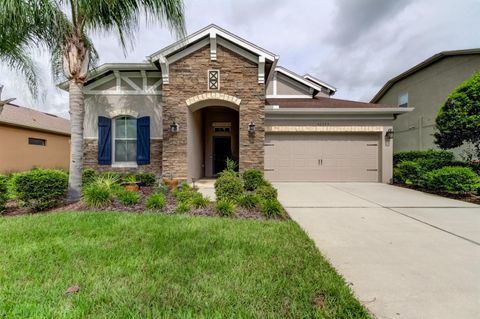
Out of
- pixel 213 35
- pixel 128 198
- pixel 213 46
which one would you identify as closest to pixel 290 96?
pixel 213 46

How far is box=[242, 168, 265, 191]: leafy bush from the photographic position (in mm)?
8086

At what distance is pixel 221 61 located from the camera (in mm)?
8867

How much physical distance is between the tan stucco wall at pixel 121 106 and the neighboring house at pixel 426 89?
15.0 m

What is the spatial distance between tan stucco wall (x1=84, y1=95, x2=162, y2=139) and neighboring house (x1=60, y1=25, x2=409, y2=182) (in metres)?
0.04

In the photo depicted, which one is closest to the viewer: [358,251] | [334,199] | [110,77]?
[358,251]

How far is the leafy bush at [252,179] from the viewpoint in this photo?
809 centimetres

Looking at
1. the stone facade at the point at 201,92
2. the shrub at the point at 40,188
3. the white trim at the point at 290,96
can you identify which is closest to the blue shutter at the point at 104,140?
the stone facade at the point at 201,92

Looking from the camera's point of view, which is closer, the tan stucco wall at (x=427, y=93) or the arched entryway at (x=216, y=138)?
the arched entryway at (x=216, y=138)

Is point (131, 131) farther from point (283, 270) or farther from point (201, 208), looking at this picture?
point (283, 270)

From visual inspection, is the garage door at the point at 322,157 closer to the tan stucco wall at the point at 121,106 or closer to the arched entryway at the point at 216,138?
the arched entryway at the point at 216,138

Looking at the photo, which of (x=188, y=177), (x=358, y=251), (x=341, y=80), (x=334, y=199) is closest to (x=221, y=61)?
(x=188, y=177)

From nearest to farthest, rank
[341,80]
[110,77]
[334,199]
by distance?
1. [334,199]
2. [110,77]
3. [341,80]

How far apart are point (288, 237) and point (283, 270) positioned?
3.56 ft

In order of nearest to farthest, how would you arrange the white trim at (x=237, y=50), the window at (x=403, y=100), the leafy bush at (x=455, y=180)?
1. the leafy bush at (x=455, y=180)
2. the white trim at (x=237, y=50)
3. the window at (x=403, y=100)
